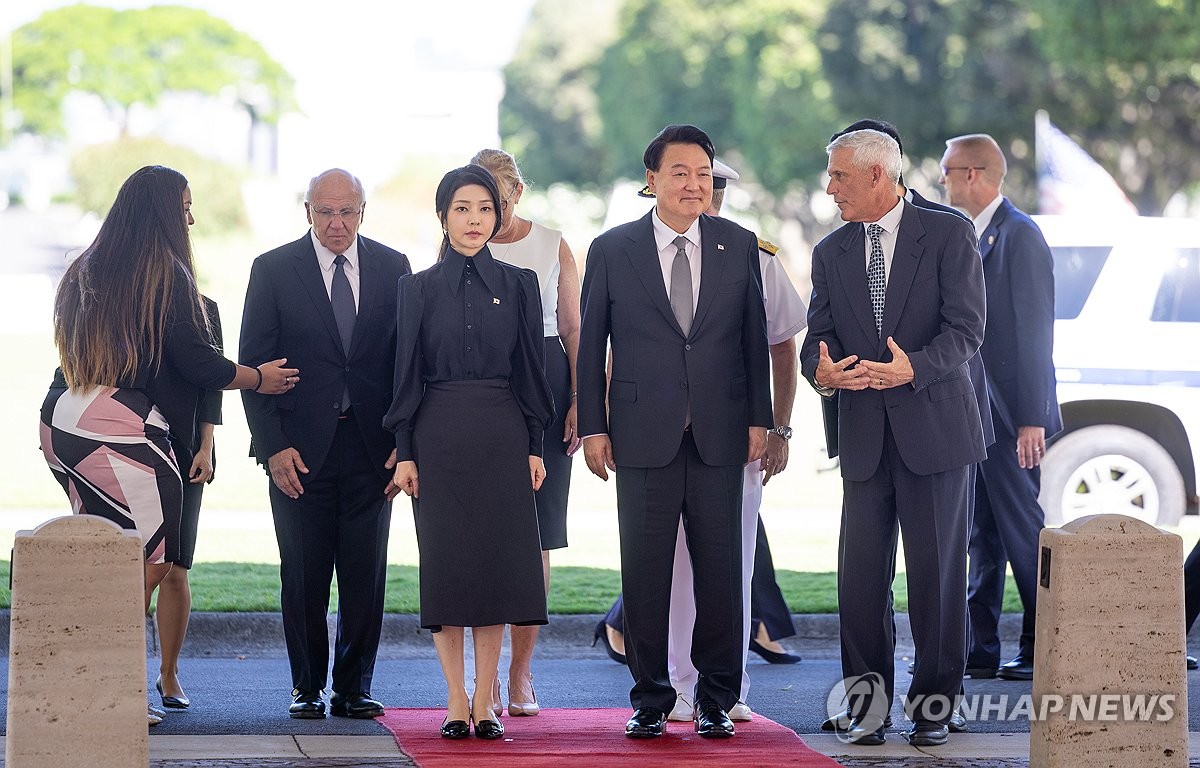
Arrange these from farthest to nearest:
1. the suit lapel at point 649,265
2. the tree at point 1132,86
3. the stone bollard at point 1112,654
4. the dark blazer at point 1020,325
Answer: the tree at point 1132,86 → the dark blazer at point 1020,325 → the suit lapel at point 649,265 → the stone bollard at point 1112,654

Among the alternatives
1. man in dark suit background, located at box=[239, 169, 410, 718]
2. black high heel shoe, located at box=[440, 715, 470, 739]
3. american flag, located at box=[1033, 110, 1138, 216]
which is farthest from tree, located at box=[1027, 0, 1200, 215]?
black high heel shoe, located at box=[440, 715, 470, 739]

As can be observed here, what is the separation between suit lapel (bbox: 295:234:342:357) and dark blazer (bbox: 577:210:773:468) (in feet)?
3.50

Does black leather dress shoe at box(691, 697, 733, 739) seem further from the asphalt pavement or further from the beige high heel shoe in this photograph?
the beige high heel shoe

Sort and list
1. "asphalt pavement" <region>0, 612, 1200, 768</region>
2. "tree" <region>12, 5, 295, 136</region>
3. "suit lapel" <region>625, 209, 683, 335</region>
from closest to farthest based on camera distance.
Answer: "asphalt pavement" <region>0, 612, 1200, 768</region>
"suit lapel" <region>625, 209, 683, 335</region>
"tree" <region>12, 5, 295, 136</region>

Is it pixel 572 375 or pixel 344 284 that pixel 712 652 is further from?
pixel 344 284

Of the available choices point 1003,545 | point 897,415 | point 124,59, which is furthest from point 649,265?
point 124,59

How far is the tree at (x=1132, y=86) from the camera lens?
3228 cm

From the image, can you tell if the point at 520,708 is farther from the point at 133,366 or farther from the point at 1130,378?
the point at 1130,378

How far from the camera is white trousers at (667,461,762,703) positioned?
7.03m

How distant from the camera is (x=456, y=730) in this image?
21.2 ft

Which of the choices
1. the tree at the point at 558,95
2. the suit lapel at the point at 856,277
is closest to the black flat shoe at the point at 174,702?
the suit lapel at the point at 856,277

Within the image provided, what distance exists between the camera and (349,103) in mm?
107625

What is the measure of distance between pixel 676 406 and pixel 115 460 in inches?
85.5

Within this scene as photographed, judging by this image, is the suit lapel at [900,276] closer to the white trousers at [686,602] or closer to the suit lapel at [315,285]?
the white trousers at [686,602]
